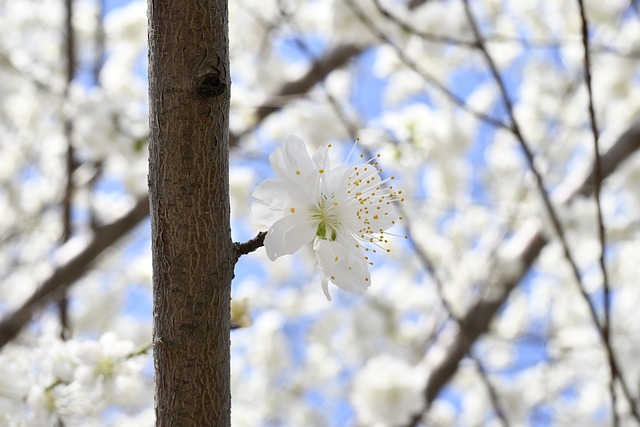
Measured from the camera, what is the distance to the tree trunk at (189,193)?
541 mm

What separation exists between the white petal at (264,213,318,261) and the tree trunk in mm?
31

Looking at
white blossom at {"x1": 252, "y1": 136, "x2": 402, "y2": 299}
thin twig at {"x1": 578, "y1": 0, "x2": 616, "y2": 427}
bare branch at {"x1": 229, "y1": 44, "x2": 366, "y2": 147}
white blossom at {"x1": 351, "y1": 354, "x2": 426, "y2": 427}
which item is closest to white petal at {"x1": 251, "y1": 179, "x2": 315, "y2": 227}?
white blossom at {"x1": 252, "y1": 136, "x2": 402, "y2": 299}

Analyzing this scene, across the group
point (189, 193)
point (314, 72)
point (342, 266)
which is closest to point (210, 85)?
point (189, 193)

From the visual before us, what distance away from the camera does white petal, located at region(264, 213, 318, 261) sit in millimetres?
569

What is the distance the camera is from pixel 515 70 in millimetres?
3334

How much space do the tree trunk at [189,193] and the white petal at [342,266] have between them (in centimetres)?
8

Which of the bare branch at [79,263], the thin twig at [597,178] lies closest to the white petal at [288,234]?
the thin twig at [597,178]

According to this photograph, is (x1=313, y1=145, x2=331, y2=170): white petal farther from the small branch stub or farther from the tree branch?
the tree branch

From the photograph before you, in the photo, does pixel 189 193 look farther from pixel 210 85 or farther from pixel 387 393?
pixel 387 393

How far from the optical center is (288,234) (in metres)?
0.59

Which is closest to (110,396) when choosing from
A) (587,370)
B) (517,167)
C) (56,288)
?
(56,288)

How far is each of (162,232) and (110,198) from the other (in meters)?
2.90

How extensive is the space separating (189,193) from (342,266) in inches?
5.7

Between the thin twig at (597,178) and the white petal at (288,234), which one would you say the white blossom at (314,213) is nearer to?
the white petal at (288,234)
